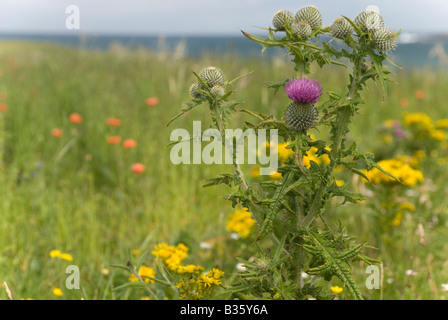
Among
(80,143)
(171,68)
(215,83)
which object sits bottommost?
(80,143)

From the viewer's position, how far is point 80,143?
4895 mm

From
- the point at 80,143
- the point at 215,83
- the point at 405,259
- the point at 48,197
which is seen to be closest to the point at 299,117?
the point at 215,83

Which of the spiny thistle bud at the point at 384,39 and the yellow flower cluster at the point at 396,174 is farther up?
the spiny thistle bud at the point at 384,39

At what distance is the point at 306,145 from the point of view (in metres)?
1.66

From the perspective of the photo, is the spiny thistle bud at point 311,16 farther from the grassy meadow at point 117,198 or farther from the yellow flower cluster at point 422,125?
the yellow flower cluster at point 422,125

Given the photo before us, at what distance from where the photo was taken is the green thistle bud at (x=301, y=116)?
165 cm

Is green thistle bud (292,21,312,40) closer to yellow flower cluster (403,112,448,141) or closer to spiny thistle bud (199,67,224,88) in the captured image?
spiny thistle bud (199,67,224,88)

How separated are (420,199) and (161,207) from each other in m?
2.21

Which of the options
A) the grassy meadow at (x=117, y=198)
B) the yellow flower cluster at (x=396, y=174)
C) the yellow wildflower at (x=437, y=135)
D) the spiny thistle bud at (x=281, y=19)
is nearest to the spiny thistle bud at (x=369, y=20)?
the spiny thistle bud at (x=281, y=19)

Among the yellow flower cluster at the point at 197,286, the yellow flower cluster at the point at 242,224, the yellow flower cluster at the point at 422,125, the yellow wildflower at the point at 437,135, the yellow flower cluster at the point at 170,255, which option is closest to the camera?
the yellow flower cluster at the point at 197,286

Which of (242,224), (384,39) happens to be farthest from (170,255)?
(384,39)

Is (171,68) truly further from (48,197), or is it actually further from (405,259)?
(405,259)

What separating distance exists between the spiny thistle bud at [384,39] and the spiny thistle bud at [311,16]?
0.67ft

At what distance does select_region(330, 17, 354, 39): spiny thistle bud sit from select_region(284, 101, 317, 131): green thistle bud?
0.90 feet
